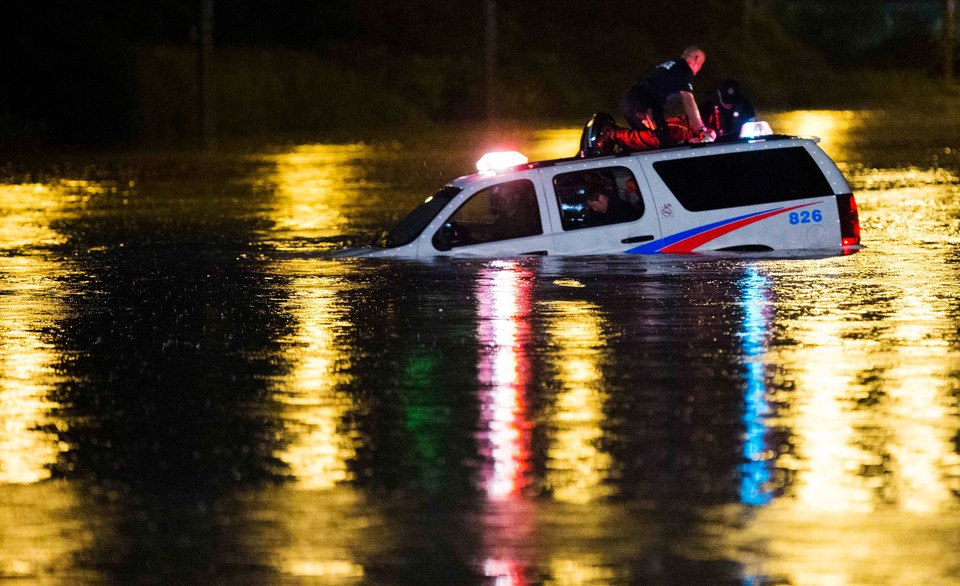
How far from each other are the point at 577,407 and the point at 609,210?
6.06 metres

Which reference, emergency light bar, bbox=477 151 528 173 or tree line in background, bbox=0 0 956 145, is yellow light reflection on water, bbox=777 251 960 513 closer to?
emergency light bar, bbox=477 151 528 173

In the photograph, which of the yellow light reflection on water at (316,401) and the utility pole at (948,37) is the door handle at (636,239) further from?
the utility pole at (948,37)

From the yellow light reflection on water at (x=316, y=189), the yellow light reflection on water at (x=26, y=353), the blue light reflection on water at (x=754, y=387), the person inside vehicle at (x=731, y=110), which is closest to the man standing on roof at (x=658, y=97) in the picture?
the person inside vehicle at (x=731, y=110)

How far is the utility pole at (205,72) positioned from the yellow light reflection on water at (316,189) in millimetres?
3083

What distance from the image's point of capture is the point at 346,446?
8.72m

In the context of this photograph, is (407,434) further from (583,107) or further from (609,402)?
(583,107)

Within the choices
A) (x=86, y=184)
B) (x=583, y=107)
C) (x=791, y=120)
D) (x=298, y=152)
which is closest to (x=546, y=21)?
(x=583, y=107)

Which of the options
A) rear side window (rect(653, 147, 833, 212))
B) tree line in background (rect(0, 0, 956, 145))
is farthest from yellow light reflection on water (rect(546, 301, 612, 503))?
tree line in background (rect(0, 0, 956, 145))

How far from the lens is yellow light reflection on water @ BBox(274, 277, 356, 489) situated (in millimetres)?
8273

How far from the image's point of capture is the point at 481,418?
9.40 m

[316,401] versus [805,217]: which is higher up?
[805,217]

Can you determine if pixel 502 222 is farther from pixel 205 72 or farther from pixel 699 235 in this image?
pixel 205 72

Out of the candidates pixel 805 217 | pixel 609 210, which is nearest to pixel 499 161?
pixel 609 210

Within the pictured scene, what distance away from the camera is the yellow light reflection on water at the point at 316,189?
2195 cm
